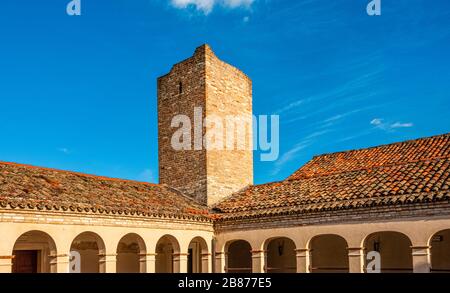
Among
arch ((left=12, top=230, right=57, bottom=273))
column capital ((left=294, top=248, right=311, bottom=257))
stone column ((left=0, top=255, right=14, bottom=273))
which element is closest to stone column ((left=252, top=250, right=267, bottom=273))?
column capital ((left=294, top=248, right=311, bottom=257))

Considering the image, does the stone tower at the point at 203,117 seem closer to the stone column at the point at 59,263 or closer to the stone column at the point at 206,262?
the stone column at the point at 206,262

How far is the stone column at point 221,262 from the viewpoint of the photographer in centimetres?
1905

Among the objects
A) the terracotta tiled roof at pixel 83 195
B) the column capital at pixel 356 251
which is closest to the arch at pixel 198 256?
the terracotta tiled roof at pixel 83 195

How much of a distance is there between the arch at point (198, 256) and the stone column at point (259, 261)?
1.95m

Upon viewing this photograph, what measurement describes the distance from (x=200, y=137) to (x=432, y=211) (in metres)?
10.5

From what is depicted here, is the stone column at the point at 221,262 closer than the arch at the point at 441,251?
No

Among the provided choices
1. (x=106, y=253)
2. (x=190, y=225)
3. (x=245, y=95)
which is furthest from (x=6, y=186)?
(x=245, y=95)

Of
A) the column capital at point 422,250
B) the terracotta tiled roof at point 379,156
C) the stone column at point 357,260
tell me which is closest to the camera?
the column capital at point 422,250

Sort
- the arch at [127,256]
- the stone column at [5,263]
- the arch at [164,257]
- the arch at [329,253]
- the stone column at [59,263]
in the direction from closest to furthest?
1. the stone column at [5,263]
2. the stone column at [59,263]
3. the arch at [329,253]
4. the arch at [127,256]
5. the arch at [164,257]

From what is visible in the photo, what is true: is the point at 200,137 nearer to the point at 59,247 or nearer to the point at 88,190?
the point at 88,190

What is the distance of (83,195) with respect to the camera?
15.9 m

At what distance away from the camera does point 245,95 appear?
2434cm

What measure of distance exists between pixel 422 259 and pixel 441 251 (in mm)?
2276

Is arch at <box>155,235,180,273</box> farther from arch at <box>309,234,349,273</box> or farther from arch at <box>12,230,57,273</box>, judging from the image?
arch at <box>309,234,349,273</box>
